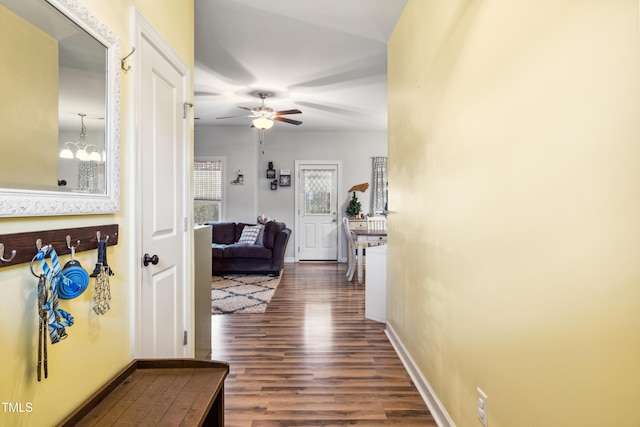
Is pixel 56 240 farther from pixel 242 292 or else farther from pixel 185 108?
pixel 242 292

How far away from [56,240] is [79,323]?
1.04 feet

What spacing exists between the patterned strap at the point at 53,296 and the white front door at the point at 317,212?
6.48 metres

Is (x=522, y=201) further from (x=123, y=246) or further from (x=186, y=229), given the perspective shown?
(x=186, y=229)

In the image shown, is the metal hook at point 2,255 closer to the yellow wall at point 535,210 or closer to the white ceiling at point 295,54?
the yellow wall at point 535,210

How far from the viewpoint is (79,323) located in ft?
3.78

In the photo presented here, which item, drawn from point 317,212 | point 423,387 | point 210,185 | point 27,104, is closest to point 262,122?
point 210,185

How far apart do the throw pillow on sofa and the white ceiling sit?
1.97 m

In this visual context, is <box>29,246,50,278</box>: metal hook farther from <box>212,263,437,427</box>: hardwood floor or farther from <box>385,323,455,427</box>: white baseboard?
<box>385,323,455,427</box>: white baseboard

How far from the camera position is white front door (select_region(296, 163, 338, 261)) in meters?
7.48

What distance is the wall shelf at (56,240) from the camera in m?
0.86

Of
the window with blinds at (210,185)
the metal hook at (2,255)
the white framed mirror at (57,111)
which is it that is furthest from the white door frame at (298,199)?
the metal hook at (2,255)

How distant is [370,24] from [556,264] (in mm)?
2721

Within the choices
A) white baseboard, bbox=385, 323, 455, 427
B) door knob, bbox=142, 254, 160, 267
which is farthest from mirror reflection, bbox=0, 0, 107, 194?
white baseboard, bbox=385, 323, 455, 427

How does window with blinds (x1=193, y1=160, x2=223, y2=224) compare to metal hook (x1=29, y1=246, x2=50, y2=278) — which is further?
window with blinds (x1=193, y1=160, x2=223, y2=224)
